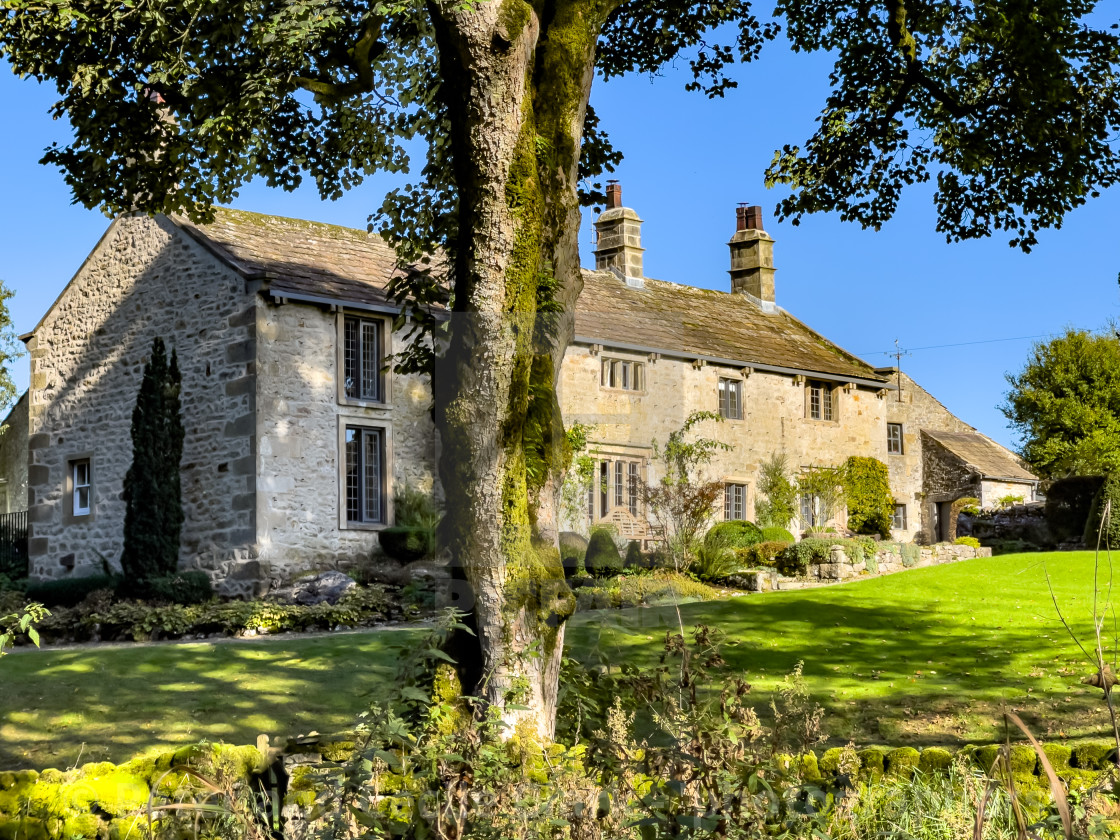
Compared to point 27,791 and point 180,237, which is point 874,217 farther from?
point 180,237

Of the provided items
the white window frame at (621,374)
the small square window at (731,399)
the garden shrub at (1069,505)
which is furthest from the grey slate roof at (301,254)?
the garden shrub at (1069,505)

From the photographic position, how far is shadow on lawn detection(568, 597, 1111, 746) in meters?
10.3

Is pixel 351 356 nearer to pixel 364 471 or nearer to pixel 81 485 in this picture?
pixel 364 471

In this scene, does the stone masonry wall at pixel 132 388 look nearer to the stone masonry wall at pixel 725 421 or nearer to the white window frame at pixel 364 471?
the white window frame at pixel 364 471

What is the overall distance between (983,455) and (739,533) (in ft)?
77.3

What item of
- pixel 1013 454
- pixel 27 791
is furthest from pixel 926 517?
pixel 27 791

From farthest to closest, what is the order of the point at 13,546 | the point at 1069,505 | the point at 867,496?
the point at 867,496, the point at 1069,505, the point at 13,546

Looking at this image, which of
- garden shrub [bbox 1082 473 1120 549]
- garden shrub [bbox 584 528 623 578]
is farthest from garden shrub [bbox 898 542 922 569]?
garden shrub [bbox 584 528 623 578]

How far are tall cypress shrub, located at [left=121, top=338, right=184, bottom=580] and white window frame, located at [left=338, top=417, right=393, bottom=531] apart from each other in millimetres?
3060

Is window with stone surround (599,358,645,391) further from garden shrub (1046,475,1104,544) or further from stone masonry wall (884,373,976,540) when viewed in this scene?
stone masonry wall (884,373,976,540)

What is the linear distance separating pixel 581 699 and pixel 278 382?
609 inches

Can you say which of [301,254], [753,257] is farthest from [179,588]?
[753,257]

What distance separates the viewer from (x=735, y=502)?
30.4m

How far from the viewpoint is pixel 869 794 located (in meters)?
6.05
